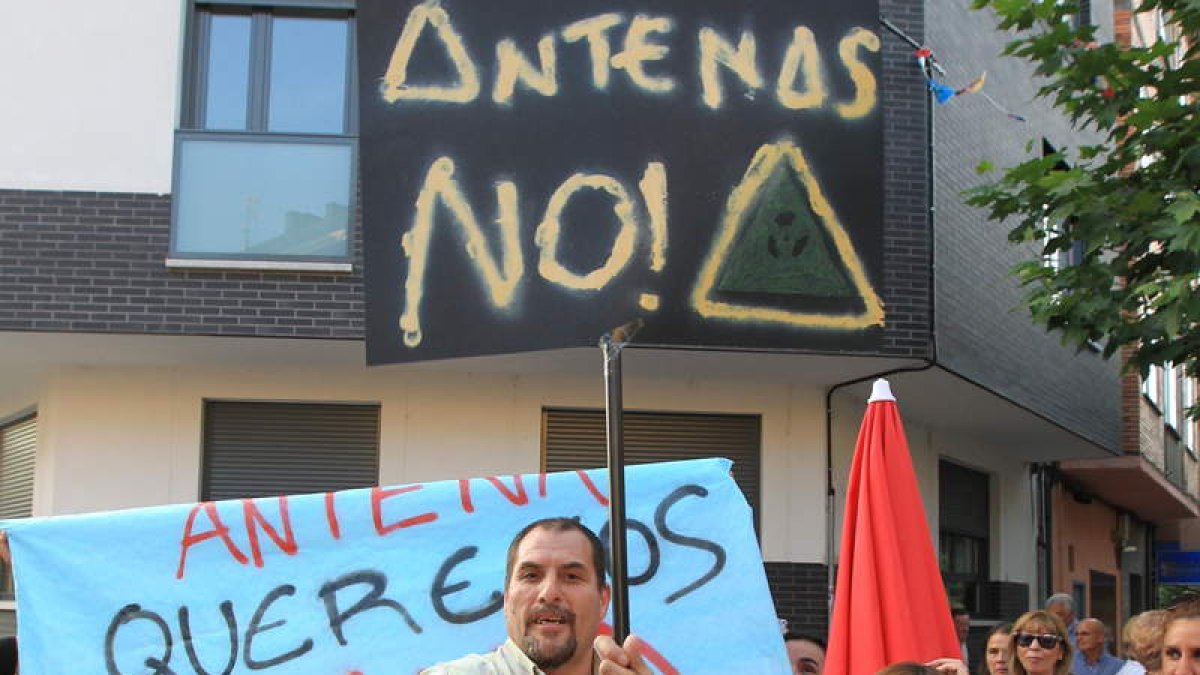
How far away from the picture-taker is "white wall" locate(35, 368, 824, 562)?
42.0 feet

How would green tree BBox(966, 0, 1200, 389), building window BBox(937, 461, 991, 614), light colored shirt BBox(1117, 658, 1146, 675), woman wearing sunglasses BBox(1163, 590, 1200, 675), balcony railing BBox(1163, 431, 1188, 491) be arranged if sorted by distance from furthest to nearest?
balcony railing BBox(1163, 431, 1188, 491), building window BBox(937, 461, 991, 614), light colored shirt BBox(1117, 658, 1146, 675), green tree BBox(966, 0, 1200, 389), woman wearing sunglasses BBox(1163, 590, 1200, 675)

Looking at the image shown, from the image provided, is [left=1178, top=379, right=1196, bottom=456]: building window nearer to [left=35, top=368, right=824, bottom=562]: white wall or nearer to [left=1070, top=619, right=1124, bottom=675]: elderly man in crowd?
[left=35, top=368, right=824, bottom=562]: white wall

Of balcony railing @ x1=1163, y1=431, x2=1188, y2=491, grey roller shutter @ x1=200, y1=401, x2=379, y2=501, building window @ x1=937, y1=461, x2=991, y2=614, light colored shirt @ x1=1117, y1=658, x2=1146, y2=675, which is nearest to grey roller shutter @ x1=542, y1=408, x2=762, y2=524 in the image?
grey roller shutter @ x1=200, y1=401, x2=379, y2=501

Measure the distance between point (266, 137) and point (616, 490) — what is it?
30.0 feet

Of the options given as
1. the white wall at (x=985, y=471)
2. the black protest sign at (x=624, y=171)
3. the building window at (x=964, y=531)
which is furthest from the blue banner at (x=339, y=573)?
the building window at (x=964, y=531)

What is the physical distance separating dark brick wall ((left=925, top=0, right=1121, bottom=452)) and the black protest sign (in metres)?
1.33

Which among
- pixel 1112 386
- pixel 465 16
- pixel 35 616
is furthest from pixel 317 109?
pixel 1112 386

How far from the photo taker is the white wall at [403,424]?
42.0 ft

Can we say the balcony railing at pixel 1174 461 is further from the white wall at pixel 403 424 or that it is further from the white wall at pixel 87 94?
the white wall at pixel 87 94

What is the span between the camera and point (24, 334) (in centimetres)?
1209

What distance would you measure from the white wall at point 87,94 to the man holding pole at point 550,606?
29.4 ft

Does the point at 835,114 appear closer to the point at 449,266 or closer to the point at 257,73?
the point at 449,266

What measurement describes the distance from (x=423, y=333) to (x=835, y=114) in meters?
3.10

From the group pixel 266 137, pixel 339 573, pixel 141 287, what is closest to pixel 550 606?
pixel 339 573
